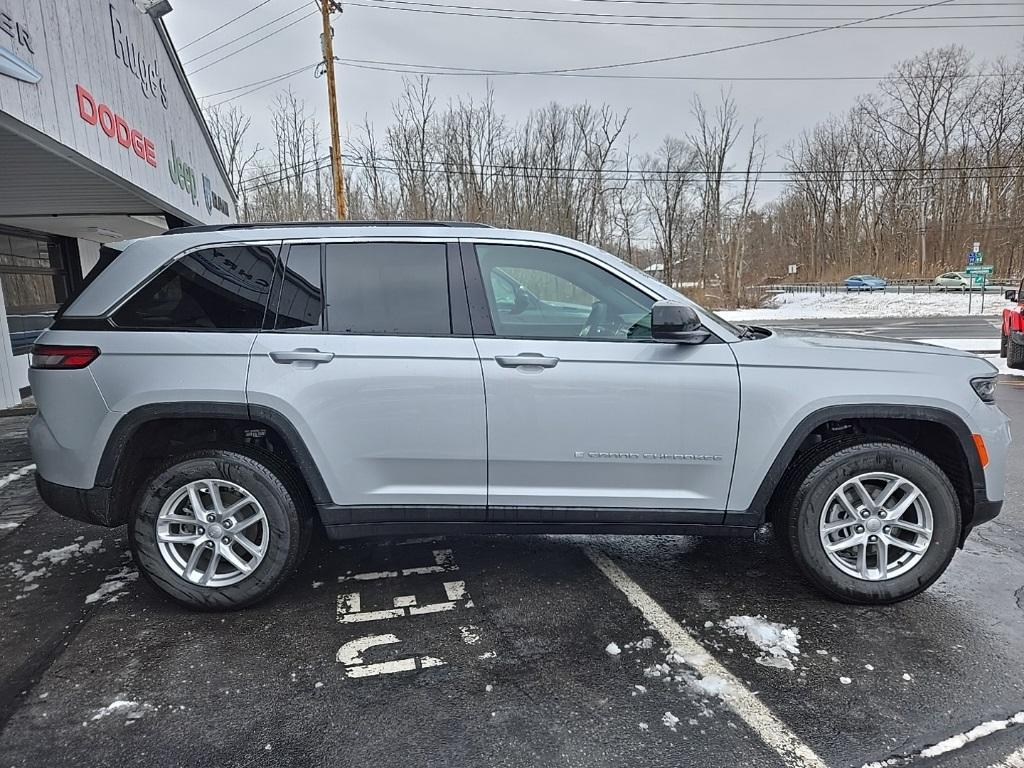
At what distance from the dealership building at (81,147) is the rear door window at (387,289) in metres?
3.27

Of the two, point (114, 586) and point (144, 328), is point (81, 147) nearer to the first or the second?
point (144, 328)

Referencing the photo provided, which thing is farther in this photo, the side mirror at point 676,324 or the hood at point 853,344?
the hood at point 853,344

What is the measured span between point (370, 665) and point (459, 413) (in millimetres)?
1187

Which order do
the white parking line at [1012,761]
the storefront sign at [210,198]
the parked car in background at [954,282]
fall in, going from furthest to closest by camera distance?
the parked car in background at [954,282] < the storefront sign at [210,198] < the white parking line at [1012,761]

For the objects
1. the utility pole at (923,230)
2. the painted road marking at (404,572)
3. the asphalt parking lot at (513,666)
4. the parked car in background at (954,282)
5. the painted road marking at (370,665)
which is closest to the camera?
the asphalt parking lot at (513,666)

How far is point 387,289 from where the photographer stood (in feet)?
9.93

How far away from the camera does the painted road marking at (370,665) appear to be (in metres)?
2.58

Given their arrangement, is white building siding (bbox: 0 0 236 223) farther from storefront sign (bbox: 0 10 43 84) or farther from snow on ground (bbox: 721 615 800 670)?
snow on ground (bbox: 721 615 800 670)

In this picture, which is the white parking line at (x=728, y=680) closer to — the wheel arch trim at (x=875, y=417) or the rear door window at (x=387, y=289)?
the wheel arch trim at (x=875, y=417)

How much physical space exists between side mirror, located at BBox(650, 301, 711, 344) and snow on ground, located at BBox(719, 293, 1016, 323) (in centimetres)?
2758

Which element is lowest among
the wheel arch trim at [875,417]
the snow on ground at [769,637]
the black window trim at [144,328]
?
the snow on ground at [769,637]

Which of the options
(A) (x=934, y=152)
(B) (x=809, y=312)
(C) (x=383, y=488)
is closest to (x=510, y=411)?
(C) (x=383, y=488)

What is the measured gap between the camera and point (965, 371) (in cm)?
298

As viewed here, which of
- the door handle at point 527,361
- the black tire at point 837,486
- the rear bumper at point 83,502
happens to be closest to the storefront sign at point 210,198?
the rear bumper at point 83,502
